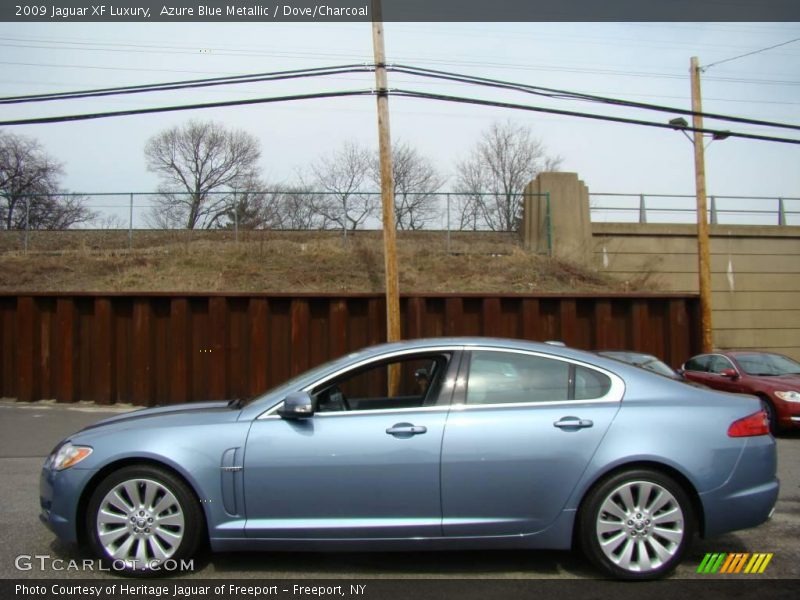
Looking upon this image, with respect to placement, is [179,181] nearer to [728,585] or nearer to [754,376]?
[754,376]

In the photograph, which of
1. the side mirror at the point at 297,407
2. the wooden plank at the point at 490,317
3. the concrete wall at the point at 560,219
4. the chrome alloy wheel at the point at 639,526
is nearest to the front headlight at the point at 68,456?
the side mirror at the point at 297,407

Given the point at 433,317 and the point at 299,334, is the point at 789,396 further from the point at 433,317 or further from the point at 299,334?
the point at 299,334

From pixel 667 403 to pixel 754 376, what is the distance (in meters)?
8.12

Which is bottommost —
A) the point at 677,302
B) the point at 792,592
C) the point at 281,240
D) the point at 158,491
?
the point at 792,592

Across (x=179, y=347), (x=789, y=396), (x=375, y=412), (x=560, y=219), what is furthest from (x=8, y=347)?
(x=789, y=396)

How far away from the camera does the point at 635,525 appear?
12.8ft

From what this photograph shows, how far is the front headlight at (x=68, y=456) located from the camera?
4.05m

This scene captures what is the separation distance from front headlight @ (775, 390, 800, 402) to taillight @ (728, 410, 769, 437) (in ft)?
23.2

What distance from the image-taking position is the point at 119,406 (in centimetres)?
1273

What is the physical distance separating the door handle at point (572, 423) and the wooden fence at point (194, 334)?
8777mm

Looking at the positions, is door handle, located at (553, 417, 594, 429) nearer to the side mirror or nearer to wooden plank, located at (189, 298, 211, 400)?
the side mirror

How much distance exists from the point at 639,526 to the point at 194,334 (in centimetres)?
1064

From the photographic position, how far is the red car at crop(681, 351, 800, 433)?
10109 millimetres

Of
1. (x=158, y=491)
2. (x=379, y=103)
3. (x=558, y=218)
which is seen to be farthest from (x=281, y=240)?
(x=158, y=491)
